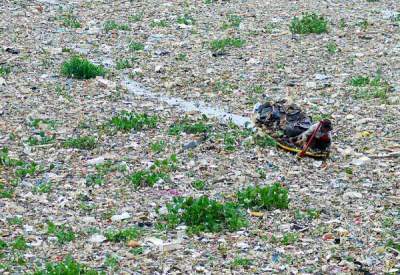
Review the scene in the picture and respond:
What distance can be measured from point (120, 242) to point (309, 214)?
1.96 meters

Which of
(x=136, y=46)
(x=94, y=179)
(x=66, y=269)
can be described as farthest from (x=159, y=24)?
(x=66, y=269)

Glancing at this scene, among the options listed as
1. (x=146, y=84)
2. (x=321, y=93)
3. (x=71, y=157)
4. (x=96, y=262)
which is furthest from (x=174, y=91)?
A: (x=96, y=262)

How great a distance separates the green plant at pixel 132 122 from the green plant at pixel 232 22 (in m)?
5.33

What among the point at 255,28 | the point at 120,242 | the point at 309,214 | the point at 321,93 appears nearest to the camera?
the point at 120,242

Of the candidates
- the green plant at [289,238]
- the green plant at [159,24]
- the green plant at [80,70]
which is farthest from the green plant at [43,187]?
the green plant at [159,24]

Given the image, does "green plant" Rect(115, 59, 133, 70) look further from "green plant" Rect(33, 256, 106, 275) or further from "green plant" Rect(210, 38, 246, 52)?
→ "green plant" Rect(33, 256, 106, 275)

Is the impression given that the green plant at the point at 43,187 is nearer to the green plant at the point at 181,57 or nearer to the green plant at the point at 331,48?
the green plant at the point at 181,57

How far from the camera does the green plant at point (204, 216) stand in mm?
7980

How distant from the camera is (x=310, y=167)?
9609mm

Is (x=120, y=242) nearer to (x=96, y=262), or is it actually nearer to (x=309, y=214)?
(x=96, y=262)

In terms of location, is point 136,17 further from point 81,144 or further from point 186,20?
point 81,144

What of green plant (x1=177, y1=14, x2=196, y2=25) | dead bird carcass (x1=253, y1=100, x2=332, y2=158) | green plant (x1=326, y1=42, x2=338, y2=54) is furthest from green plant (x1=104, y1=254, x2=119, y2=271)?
green plant (x1=177, y1=14, x2=196, y2=25)

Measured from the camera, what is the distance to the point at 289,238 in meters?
7.82

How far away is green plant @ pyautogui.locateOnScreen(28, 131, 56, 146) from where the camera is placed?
10.1 meters
